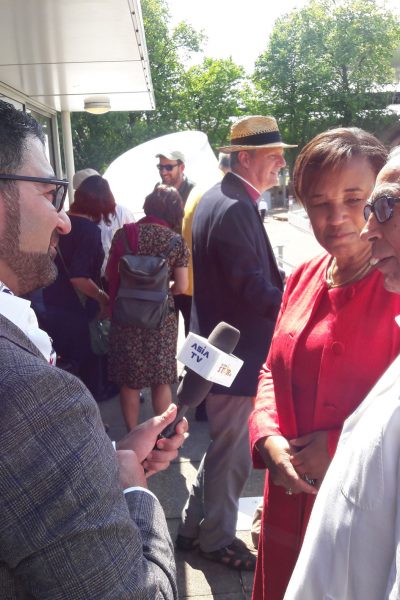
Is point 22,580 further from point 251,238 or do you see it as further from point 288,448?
point 251,238

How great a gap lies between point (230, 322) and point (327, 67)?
4750 cm

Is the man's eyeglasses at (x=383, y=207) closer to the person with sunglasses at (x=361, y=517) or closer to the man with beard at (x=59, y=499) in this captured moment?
the person with sunglasses at (x=361, y=517)

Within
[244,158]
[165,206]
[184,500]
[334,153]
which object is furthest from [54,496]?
[165,206]

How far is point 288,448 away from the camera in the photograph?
6.49 feet

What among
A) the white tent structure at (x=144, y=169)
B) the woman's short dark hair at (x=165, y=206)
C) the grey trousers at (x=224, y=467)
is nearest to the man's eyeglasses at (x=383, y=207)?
the grey trousers at (x=224, y=467)

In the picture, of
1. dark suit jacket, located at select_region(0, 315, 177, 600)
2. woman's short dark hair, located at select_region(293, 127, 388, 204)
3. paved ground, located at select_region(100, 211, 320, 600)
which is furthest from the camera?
paved ground, located at select_region(100, 211, 320, 600)

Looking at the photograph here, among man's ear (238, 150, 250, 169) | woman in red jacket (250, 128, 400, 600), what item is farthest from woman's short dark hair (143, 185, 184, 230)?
woman in red jacket (250, 128, 400, 600)

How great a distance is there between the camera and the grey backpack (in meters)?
4.02

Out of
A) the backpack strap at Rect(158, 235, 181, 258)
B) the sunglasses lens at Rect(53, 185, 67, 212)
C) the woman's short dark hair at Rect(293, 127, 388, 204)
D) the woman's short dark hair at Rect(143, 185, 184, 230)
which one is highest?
the woman's short dark hair at Rect(293, 127, 388, 204)

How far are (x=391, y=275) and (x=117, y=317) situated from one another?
2716mm

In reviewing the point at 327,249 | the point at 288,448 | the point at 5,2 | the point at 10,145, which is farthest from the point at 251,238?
the point at 5,2

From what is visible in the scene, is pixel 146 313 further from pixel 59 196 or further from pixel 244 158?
pixel 59 196

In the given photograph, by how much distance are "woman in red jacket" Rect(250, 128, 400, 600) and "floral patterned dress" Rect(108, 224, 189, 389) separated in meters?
2.09

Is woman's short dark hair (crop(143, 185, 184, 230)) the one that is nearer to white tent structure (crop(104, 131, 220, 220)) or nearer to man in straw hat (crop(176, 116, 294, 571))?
man in straw hat (crop(176, 116, 294, 571))
